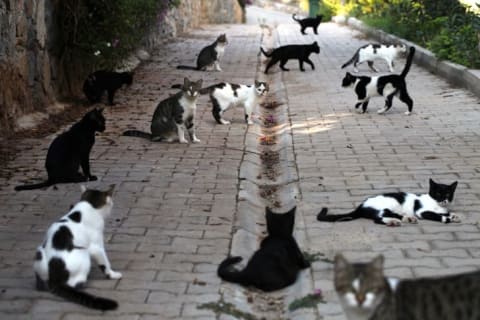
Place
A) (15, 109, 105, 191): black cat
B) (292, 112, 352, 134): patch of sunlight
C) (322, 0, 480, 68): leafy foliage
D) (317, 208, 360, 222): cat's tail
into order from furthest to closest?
(322, 0, 480, 68): leafy foliage, (292, 112, 352, 134): patch of sunlight, (15, 109, 105, 191): black cat, (317, 208, 360, 222): cat's tail

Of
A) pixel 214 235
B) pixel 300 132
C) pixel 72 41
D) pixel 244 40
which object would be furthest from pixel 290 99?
pixel 244 40

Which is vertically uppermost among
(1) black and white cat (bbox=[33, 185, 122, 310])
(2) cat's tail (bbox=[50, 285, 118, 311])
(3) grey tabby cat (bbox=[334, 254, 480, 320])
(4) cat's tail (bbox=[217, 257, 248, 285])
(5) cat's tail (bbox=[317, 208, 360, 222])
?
(3) grey tabby cat (bbox=[334, 254, 480, 320])

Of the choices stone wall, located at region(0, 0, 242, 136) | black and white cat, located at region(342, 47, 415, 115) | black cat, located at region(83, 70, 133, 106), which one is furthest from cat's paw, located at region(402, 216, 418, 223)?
black cat, located at region(83, 70, 133, 106)

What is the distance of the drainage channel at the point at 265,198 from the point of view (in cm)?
441

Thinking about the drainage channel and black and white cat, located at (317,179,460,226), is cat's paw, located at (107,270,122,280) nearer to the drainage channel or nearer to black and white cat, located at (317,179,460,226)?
the drainage channel

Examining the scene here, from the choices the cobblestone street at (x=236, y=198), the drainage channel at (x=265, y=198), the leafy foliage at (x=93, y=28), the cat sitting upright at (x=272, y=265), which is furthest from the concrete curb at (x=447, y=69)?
the cat sitting upright at (x=272, y=265)

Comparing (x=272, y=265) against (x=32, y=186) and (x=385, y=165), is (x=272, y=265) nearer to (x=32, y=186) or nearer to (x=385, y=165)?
(x=32, y=186)

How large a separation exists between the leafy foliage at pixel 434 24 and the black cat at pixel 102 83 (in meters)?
6.22

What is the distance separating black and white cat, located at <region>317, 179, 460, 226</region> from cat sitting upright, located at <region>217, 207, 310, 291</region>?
3.44ft

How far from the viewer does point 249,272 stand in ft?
15.0

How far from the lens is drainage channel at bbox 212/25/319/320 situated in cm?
441

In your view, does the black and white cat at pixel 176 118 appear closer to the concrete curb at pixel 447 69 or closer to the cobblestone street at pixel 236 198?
the cobblestone street at pixel 236 198

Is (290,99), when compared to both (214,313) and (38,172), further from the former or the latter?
(214,313)

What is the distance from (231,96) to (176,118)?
4.22ft
